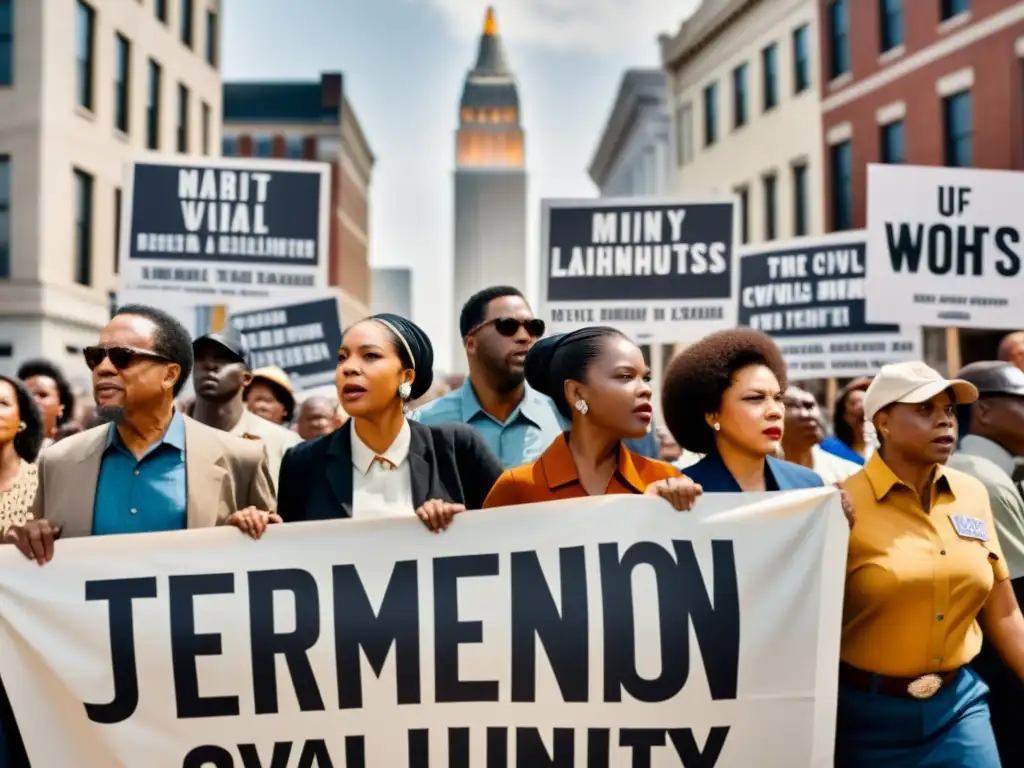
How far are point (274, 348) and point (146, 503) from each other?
Answer: 21.9 ft

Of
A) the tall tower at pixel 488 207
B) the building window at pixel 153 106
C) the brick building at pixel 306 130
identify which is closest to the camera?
the building window at pixel 153 106

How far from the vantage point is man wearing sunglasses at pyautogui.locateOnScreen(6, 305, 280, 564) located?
13.3 ft

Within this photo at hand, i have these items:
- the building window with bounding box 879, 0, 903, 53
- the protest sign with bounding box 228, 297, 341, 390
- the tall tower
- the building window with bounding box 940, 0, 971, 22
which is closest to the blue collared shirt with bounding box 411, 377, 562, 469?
the protest sign with bounding box 228, 297, 341, 390

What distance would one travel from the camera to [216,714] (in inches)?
159

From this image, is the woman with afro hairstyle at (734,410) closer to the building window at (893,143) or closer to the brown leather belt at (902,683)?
the brown leather belt at (902,683)

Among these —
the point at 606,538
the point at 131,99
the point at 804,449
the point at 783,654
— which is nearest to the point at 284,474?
the point at 606,538

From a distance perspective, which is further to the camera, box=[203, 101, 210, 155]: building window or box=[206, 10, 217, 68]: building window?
box=[206, 10, 217, 68]: building window

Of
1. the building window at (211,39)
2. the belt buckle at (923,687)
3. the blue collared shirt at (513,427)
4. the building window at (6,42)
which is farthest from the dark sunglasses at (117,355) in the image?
the building window at (211,39)

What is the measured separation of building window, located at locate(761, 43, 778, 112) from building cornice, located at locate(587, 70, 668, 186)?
43.8 feet

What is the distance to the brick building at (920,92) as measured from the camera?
70.8 feet

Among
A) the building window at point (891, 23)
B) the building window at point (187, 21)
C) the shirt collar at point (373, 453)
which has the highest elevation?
the building window at point (187, 21)

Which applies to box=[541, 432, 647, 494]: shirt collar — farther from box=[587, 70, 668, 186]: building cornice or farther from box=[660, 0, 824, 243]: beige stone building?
box=[587, 70, 668, 186]: building cornice

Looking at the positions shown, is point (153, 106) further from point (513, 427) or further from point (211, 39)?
point (513, 427)

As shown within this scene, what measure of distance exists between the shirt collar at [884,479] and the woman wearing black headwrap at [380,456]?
1.15 metres
